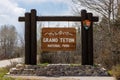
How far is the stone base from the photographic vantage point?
2338 centimetres

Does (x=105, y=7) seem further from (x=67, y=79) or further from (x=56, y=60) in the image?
(x=67, y=79)

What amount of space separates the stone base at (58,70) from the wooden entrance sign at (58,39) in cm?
146

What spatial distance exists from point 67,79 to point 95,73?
320cm

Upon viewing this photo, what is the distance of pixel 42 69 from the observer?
2356cm

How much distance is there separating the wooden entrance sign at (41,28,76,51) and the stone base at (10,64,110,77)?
1.46m

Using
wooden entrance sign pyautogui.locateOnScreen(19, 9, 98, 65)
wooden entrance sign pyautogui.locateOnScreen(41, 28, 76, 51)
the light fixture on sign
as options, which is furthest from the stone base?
the light fixture on sign

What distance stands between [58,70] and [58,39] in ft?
6.93

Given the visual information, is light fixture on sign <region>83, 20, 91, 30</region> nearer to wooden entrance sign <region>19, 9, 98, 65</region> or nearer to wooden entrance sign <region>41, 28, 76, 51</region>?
wooden entrance sign <region>19, 9, 98, 65</region>

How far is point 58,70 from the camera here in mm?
23625

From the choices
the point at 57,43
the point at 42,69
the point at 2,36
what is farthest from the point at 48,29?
the point at 2,36

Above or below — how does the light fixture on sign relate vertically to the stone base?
above

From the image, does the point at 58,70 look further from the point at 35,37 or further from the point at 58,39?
the point at 35,37

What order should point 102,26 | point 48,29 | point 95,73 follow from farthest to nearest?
point 102,26
point 48,29
point 95,73

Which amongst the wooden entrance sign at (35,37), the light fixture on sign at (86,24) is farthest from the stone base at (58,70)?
the light fixture on sign at (86,24)
